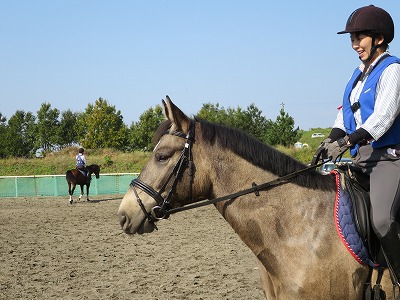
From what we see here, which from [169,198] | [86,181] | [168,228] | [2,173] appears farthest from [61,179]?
[169,198]

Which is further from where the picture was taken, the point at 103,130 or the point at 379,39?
the point at 103,130

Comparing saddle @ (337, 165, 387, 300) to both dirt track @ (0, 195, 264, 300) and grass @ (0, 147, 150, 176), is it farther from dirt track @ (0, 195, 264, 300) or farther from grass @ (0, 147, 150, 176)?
grass @ (0, 147, 150, 176)

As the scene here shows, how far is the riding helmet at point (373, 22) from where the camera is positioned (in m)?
4.00

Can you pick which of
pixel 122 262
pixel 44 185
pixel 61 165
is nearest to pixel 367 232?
pixel 122 262

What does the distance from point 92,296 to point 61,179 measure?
24.9m

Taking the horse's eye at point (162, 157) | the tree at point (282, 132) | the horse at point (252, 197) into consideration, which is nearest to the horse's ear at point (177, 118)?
the horse at point (252, 197)

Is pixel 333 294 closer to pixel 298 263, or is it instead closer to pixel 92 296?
pixel 298 263

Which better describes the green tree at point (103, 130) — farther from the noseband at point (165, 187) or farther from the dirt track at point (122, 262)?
the noseband at point (165, 187)

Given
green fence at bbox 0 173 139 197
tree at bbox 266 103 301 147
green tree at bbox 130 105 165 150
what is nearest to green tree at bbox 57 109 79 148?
green tree at bbox 130 105 165 150

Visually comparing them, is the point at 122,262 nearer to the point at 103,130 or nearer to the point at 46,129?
the point at 103,130

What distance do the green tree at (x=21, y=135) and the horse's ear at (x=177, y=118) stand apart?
59.4 metres

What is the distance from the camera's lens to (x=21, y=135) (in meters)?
64.1

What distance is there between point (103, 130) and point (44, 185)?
27381 mm

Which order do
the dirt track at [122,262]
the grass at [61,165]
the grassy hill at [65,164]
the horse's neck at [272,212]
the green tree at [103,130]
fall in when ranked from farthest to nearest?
the green tree at [103,130] → the grass at [61,165] → the grassy hill at [65,164] → the dirt track at [122,262] → the horse's neck at [272,212]
